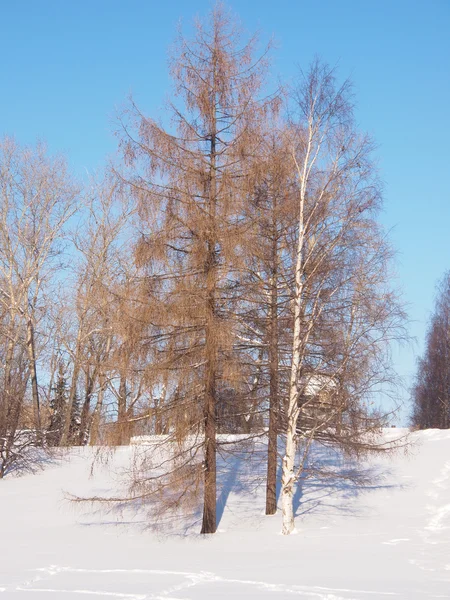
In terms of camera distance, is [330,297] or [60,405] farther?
[60,405]

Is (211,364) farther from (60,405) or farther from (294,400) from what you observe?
(60,405)

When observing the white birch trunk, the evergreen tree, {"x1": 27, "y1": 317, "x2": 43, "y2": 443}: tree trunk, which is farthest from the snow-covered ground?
the evergreen tree

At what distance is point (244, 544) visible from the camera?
12.0 meters

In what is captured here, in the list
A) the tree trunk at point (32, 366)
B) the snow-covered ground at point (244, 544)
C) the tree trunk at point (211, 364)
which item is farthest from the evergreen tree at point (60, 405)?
the tree trunk at point (211, 364)

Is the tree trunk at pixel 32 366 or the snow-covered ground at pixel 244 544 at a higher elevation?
the tree trunk at pixel 32 366

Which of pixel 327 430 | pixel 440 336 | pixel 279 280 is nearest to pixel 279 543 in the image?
pixel 327 430

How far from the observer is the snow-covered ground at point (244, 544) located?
8.43 m

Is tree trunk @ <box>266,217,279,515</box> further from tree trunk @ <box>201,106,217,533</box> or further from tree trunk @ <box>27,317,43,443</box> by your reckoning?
tree trunk @ <box>27,317,43,443</box>

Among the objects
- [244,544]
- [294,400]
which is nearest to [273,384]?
[294,400]

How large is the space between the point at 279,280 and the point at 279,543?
5.32 m

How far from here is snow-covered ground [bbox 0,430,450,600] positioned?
843cm

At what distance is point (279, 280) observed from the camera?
1423 centimetres

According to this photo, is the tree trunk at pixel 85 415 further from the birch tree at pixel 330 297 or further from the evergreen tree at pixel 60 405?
the birch tree at pixel 330 297

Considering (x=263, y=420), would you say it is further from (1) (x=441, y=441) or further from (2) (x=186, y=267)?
(1) (x=441, y=441)
